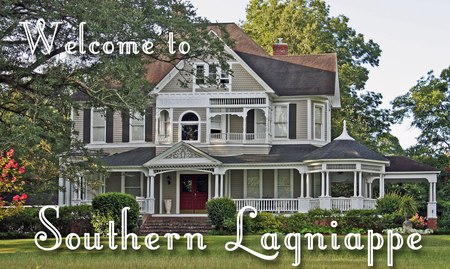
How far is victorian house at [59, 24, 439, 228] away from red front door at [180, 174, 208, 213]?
0.05m

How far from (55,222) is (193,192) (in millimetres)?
8678

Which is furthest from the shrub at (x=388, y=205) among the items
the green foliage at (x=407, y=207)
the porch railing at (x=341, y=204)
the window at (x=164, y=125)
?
the window at (x=164, y=125)

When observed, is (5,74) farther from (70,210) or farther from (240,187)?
(240,187)

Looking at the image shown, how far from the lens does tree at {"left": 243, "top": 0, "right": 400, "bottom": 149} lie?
59375 millimetres

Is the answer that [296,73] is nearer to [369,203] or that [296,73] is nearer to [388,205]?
[369,203]

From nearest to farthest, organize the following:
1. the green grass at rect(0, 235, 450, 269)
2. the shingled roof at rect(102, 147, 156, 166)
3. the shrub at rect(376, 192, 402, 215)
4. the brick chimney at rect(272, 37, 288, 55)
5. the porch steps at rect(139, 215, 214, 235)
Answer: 1. the green grass at rect(0, 235, 450, 269)
2. the shrub at rect(376, 192, 402, 215)
3. the porch steps at rect(139, 215, 214, 235)
4. the shingled roof at rect(102, 147, 156, 166)
5. the brick chimney at rect(272, 37, 288, 55)

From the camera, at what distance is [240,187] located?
1941 inches

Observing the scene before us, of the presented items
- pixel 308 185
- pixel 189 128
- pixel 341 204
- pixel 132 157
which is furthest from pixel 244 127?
pixel 341 204

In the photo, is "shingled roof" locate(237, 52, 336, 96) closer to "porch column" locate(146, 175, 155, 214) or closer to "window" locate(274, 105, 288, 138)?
"window" locate(274, 105, 288, 138)

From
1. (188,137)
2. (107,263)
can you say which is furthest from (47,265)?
→ (188,137)

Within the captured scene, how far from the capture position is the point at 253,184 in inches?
1937

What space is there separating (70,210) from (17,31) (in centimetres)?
1296

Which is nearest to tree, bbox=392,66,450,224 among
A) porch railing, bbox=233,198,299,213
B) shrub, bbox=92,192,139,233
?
porch railing, bbox=233,198,299,213

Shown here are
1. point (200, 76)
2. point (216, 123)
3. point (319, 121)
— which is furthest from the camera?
point (319, 121)
